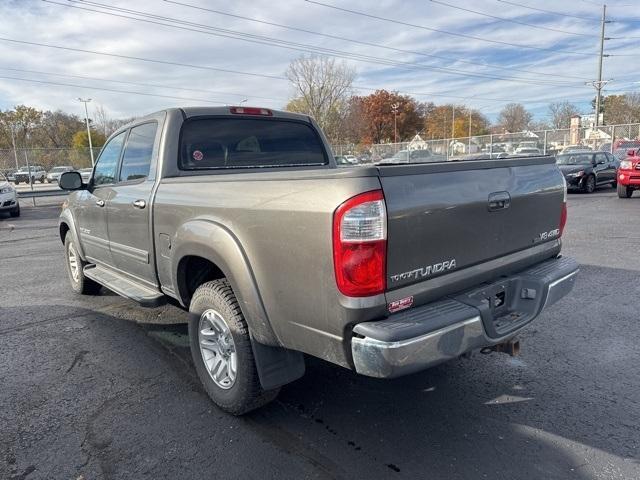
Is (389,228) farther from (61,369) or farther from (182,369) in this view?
(61,369)

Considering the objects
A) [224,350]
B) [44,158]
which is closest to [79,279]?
[224,350]

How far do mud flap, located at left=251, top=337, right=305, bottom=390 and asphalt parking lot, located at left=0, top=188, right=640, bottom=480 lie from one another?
14.2 inches

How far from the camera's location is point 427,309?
2.45 m

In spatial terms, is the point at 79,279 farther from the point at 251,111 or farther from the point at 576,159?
the point at 576,159

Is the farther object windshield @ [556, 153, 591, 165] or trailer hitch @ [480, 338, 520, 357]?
windshield @ [556, 153, 591, 165]

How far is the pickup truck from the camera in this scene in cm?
223

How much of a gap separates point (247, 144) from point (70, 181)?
215cm

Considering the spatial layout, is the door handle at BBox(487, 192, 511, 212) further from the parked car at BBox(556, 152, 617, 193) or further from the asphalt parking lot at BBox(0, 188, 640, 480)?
the parked car at BBox(556, 152, 617, 193)

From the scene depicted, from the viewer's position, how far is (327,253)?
7.38ft

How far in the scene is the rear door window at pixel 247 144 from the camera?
154 inches

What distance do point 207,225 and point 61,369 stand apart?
2.07 metres

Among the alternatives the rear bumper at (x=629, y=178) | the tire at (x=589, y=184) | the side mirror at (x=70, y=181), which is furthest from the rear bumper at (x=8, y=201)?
the tire at (x=589, y=184)

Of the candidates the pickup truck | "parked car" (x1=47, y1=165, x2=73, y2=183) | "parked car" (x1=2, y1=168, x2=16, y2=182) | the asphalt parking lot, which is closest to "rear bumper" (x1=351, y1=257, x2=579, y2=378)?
the pickup truck

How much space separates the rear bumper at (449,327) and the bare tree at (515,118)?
89419 millimetres
